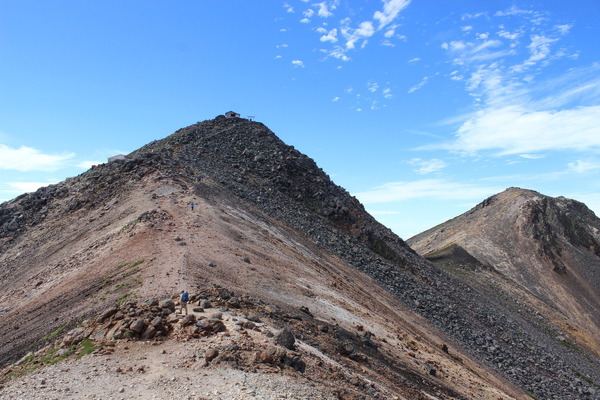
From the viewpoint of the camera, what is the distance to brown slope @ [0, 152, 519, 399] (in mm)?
18234

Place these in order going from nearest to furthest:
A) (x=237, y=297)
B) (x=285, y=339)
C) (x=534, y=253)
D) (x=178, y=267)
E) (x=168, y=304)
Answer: (x=285, y=339), (x=168, y=304), (x=237, y=297), (x=178, y=267), (x=534, y=253)

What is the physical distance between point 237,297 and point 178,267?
355 centimetres

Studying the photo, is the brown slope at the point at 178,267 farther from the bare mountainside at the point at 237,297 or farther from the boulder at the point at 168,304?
the boulder at the point at 168,304

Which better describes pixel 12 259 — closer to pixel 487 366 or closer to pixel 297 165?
pixel 297 165

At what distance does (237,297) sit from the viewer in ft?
55.9

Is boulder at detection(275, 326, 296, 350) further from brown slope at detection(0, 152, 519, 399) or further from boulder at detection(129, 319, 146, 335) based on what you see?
boulder at detection(129, 319, 146, 335)

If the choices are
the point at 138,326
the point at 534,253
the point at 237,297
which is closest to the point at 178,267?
the point at 237,297

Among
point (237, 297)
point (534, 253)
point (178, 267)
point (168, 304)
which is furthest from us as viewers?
point (534, 253)

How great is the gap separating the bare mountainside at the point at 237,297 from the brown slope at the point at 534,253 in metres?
14.9

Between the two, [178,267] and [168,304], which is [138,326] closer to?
[168,304]

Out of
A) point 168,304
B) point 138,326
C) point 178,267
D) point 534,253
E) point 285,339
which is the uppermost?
point 534,253

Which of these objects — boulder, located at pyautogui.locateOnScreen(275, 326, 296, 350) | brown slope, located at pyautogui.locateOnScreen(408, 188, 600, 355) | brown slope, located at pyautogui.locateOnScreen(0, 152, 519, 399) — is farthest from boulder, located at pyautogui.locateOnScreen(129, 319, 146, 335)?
brown slope, located at pyautogui.locateOnScreen(408, 188, 600, 355)

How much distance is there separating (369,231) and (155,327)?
120ft

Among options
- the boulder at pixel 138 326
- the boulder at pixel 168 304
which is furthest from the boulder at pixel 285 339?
the boulder at pixel 138 326
